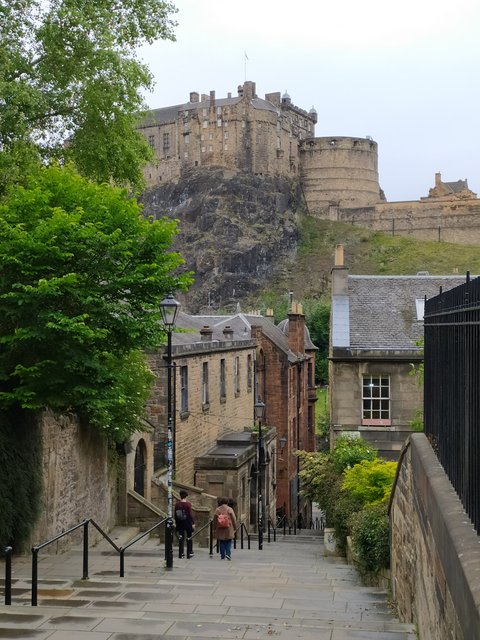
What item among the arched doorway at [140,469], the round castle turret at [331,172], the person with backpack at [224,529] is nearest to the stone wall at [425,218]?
the round castle turret at [331,172]

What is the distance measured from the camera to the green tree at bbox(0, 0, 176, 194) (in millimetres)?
19656

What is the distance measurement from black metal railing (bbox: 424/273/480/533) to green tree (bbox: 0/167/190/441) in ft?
23.9

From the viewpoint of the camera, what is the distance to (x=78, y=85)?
21.3 m

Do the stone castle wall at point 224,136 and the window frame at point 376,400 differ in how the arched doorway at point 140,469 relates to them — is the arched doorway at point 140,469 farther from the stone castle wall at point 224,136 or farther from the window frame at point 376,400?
the stone castle wall at point 224,136

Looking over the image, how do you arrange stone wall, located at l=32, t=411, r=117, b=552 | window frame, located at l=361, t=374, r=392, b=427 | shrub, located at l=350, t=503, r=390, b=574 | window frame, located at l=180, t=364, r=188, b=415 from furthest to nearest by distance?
window frame, located at l=180, t=364, r=188, b=415, window frame, located at l=361, t=374, r=392, b=427, stone wall, located at l=32, t=411, r=117, b=552, shrub, located at l=350, t=503, r=390, b=574

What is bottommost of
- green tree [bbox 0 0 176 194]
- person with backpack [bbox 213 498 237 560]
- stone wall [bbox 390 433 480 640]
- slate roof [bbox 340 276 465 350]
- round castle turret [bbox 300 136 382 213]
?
person with backpack [bbox 213 498 237 560]

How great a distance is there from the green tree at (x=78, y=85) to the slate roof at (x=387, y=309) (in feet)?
27.0

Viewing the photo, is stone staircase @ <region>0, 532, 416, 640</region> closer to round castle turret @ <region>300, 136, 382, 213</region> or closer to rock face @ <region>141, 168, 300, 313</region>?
rock face @ <region>141, 168, 300, 313</region>

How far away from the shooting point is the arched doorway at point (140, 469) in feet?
71.7

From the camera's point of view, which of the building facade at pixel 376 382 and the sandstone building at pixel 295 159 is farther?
the sandstone building at pixel 295 159

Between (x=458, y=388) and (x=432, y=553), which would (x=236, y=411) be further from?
(x=458, y=388)

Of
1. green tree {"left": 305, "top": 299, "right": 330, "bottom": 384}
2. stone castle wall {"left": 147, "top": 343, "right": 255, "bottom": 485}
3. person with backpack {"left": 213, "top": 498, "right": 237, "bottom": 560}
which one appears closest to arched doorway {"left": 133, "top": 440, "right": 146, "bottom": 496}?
stone castle wall {"left": 147, "top": 343, "right": 255, "bottom": 485}

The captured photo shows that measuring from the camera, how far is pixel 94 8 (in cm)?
2048

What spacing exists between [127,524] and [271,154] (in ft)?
322
